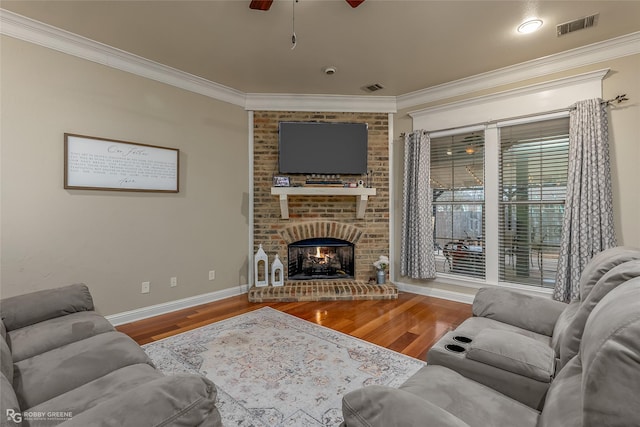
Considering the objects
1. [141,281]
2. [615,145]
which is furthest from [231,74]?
[615,145]

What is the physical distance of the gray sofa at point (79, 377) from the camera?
818 millimetres

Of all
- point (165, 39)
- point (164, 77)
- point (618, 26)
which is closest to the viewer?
point (618, 26)

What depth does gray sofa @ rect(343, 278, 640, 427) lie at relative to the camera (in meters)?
0.55

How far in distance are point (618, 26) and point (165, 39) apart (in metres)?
4.10

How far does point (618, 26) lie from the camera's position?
2.59 m

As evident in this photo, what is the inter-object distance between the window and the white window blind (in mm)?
252

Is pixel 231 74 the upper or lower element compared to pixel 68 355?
upper

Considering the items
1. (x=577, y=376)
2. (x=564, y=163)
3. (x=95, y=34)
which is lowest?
(x=577, y=376)

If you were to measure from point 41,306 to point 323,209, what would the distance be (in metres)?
3.07

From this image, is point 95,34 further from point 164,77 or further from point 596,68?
point 596,68

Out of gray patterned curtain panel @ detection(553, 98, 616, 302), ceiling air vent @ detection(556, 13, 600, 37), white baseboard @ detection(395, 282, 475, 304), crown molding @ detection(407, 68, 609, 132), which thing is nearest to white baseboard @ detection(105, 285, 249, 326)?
white baseboard @ detection(395, 282, 475, 304)

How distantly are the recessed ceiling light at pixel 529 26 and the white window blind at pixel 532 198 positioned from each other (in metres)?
1.06

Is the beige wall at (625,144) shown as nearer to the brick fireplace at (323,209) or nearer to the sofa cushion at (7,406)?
the brick fireplace at (323,209)

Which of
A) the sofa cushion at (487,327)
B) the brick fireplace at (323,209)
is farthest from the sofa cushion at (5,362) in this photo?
the brick fireplace at (323,209)
